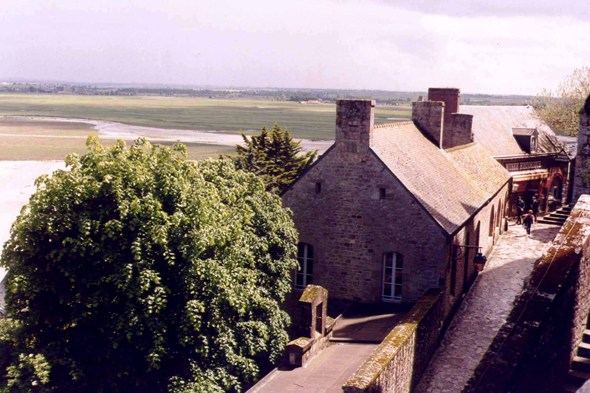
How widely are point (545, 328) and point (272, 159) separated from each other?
31.4 m

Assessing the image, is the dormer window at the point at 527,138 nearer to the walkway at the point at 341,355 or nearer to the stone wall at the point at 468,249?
the stone wall at the point at 468,249

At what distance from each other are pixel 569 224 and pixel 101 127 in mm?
147704

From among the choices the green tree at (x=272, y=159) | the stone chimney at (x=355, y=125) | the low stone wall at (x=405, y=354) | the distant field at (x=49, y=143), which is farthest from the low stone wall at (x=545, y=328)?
the distant field at (x=49, y=143)

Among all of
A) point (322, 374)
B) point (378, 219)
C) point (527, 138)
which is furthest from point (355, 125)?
point (527, 138)

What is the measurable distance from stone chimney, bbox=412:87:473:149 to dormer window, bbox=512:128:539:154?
10.6 metres

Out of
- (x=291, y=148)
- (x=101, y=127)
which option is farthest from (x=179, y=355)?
(x=101, y=127)

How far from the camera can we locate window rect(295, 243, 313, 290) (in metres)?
25.2

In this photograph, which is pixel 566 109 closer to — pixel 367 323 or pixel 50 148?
pixel 367 323

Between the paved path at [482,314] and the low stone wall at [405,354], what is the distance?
20.6 inches

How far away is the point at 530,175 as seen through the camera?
1732 inches

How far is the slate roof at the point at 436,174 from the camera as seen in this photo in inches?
919

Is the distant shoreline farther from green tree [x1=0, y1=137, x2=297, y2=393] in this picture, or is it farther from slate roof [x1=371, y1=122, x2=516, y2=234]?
green tree [x1=0, y1=137, x2=297, y2=393]

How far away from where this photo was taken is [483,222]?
28.3 meters

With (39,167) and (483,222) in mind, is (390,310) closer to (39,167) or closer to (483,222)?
(483,222)
